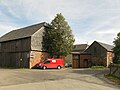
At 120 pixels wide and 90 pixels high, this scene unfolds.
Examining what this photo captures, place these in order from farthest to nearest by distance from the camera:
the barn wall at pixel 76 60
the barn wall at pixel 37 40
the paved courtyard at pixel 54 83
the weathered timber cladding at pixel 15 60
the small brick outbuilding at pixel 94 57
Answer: the small brick outbuilding at pixel 94 57, the barn wall at pixel 76 60, the barn wall at pixel 37 40, the weathered timber cladding at pixel 15 60, the paved courtyard at pixel 54 83

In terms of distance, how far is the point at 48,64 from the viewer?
124 ft

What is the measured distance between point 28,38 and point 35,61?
5172mm

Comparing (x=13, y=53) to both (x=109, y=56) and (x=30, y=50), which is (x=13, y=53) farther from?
(x=109, y=56)

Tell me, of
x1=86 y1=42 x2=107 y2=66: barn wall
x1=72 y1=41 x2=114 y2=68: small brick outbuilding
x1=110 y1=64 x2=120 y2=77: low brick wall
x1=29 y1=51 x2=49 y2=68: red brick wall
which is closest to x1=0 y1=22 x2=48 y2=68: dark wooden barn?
x1=29 y1=51 x2=49 y2=68: red brick wall

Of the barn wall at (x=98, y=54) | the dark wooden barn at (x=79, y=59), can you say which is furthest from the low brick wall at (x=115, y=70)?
the barn wall at (x=98, y=54)

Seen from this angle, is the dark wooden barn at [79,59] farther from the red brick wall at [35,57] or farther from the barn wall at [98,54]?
the red brick wall at [35,57]

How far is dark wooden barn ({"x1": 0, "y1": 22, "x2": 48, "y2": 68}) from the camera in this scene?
3885cm

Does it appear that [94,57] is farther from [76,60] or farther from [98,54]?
[76,60]

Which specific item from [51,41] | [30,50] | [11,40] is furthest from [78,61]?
[11,40]

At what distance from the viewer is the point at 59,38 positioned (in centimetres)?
4159

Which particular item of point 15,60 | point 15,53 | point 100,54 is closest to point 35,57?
point 15,60

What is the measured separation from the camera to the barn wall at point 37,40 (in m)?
39.3

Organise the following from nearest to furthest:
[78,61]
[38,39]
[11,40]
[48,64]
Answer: [48,64] < [38,39] < [11,40] < [78,61]

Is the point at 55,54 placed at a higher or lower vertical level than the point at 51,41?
lower
